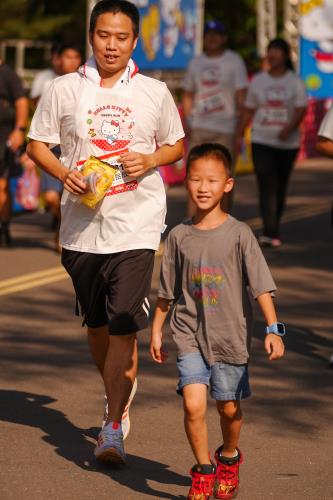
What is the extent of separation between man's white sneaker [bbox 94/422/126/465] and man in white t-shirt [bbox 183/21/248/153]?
7.71 meters

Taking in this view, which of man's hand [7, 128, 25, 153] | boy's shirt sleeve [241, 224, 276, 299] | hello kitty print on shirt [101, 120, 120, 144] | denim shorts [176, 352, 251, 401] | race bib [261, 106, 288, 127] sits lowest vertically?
man's hand [7, 128, 25, 153]

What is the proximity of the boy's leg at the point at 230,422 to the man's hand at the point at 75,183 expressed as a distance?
1.14m

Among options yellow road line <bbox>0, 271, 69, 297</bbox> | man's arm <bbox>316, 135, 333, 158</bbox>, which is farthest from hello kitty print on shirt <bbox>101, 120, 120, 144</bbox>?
yellow road line <bbox>0, 271, 69, 297</bbox>

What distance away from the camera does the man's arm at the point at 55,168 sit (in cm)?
628

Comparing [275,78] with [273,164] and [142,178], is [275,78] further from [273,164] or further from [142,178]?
[142,178]

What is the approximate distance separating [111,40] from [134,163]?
1.84 feet

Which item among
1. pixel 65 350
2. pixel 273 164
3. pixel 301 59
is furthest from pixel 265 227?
pixel 301 59

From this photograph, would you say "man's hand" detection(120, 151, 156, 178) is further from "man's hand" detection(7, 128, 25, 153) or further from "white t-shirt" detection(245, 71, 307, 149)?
"white t-shirt" detection(245, 71, 307, 149)

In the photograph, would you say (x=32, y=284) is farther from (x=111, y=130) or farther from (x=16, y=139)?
(x=111, y=130)

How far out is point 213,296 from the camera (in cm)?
580

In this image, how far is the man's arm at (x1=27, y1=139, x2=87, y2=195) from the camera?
20.6ft

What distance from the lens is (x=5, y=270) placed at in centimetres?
1258

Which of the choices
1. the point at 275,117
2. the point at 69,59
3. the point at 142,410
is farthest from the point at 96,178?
the point at 275,117

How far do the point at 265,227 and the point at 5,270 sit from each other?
2.91m
